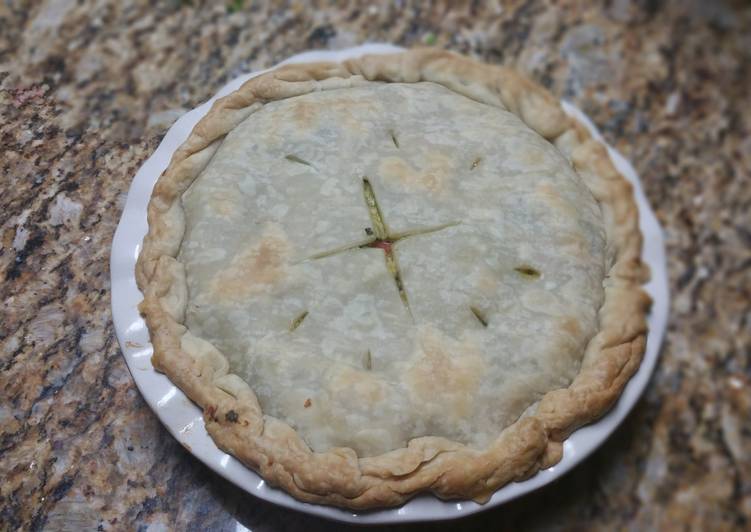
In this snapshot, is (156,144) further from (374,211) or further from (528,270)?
(528,270)

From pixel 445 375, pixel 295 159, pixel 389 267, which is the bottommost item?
pixel 445 375

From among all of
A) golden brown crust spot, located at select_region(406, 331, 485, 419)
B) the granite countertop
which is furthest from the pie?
the granite countertop

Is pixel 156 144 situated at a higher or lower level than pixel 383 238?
higher

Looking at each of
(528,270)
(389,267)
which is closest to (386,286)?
(389,267)

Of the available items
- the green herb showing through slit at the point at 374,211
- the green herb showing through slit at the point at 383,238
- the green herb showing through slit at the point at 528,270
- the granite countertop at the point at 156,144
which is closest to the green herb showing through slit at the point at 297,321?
the green herb showing through slit at the point at 383,238

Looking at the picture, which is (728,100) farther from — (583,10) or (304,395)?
(304,395)

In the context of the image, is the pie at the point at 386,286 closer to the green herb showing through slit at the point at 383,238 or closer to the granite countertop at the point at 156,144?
the green herb showing through slit at the point at 383,238

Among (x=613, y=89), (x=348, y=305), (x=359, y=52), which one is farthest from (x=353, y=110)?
(x=613, y=89)
